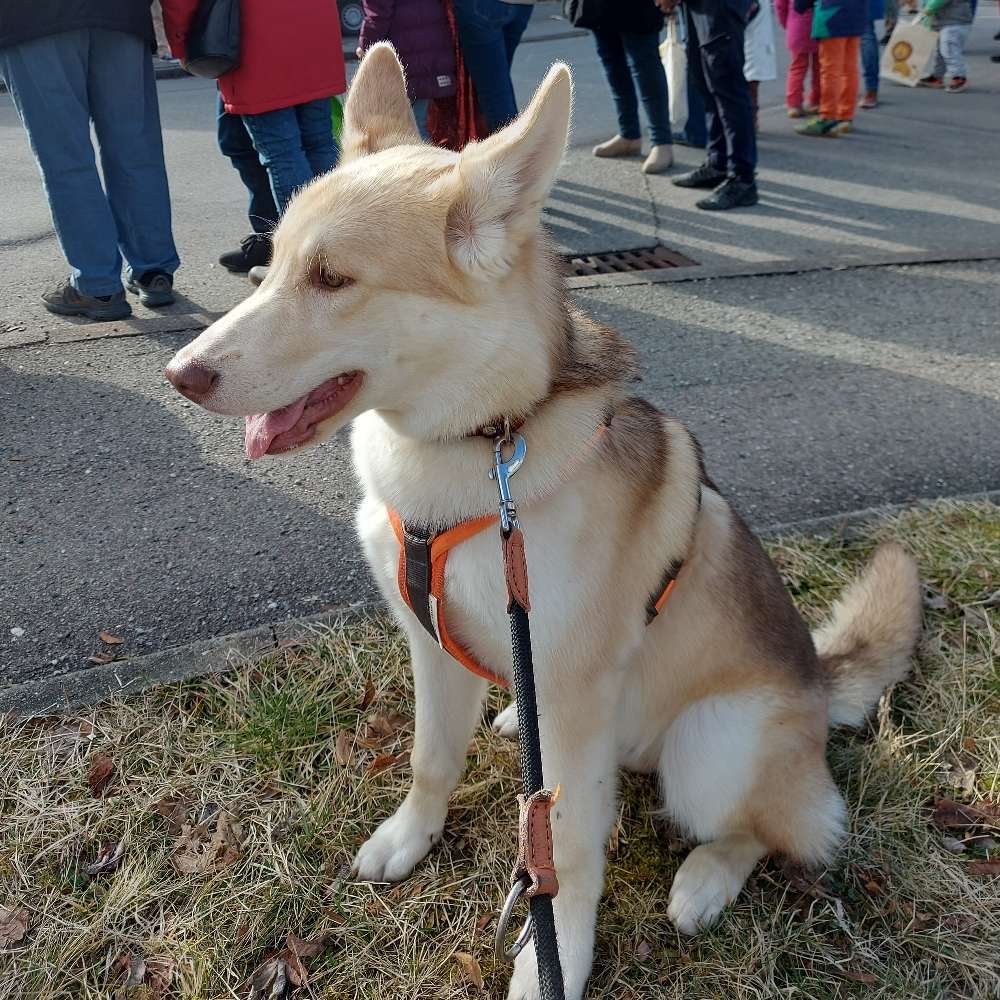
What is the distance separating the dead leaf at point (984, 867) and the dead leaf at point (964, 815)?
0.36 ft

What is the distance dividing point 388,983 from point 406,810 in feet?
1.32

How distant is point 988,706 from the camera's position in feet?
8.45

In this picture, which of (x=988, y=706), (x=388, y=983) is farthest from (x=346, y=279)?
(x=988, y=706)

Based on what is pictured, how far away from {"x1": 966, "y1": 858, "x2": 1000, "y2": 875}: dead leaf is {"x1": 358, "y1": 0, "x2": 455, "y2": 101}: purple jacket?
4712 millimetres

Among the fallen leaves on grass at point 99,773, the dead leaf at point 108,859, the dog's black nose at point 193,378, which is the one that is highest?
the dog's black nose at point 193,378

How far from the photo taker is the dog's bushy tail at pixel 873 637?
248cm

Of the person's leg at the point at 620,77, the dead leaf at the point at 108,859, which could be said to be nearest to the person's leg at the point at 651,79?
the person's leg at the point at 620,77

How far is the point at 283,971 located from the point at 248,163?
487 centimetres

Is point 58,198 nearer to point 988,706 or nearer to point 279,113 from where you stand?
point 279,113

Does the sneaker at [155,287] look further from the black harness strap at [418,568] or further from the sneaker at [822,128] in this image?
the sneaker at [822,128]

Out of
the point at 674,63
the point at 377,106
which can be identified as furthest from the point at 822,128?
the point at 377,106

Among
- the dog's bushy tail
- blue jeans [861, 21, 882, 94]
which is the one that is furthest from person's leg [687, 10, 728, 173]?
the dog's bushy tail

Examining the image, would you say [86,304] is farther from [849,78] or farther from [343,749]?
[849,78]

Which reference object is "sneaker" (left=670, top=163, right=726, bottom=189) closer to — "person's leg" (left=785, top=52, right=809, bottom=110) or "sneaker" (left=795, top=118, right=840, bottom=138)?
"sneaker" (left=795, top=118, right=840, bottom=138)
